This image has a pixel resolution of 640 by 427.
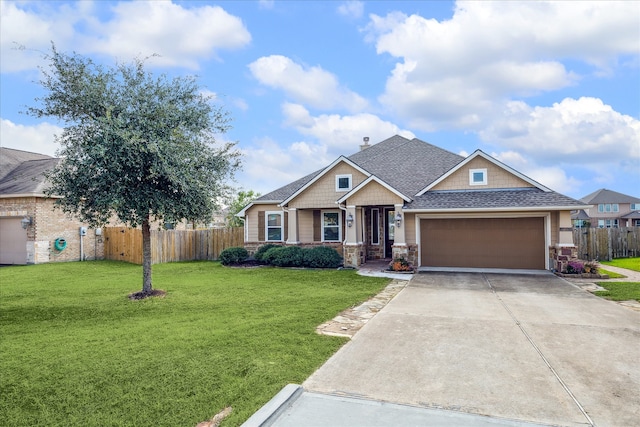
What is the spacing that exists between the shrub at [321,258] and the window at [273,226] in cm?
392

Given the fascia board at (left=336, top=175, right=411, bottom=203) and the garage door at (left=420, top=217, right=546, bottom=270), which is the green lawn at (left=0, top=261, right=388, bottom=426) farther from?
the garage door at (left=420, top=217, right=546, bottom=270)

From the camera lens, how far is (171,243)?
67.1 ft

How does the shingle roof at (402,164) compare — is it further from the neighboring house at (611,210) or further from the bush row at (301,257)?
the neighboring house at (611,210)

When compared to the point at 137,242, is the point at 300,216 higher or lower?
higher

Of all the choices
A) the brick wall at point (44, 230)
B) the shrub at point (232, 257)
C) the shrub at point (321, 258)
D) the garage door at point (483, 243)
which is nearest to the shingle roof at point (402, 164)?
the garage door at point (483, 243)

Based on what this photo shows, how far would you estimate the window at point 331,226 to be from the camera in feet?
60.3

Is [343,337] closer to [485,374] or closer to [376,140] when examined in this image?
[485,374]

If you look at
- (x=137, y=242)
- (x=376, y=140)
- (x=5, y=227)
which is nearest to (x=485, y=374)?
(x=137, y=242)

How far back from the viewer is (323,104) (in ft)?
56.4

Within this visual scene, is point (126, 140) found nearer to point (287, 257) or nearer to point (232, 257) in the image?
point (287, 257)

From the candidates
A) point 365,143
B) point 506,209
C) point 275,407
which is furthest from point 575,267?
point 365,143

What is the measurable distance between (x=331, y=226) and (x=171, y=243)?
877cm

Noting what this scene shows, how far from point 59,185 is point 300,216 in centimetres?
1071

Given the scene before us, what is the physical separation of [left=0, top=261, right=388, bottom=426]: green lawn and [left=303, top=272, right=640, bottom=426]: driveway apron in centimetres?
81
